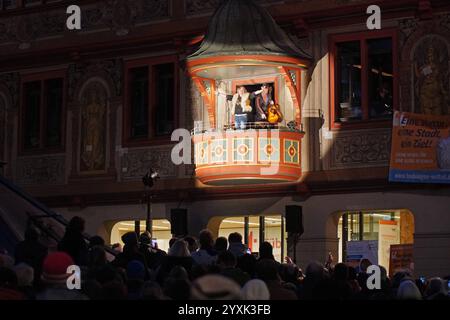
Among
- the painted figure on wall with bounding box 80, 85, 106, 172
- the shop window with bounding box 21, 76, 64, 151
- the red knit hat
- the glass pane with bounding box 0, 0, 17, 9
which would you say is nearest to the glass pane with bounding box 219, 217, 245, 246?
the painted figure on wall with bounding box 80, 85, 106, 172

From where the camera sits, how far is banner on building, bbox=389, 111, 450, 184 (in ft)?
89.4

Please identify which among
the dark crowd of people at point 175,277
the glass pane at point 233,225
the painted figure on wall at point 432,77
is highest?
the painted figure on wall at point 432,77

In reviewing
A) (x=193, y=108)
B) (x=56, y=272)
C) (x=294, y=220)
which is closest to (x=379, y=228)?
(x=294, y=220)

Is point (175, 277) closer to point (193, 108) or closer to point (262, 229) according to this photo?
point (193, 108)

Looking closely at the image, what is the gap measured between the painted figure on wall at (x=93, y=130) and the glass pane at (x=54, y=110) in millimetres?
1095

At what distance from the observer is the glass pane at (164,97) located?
31.8 meters

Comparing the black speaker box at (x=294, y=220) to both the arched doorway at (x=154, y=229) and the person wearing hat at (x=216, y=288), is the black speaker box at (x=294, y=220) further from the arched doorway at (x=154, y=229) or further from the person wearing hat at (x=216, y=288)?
the person wearing hat at (x=216, y=288)

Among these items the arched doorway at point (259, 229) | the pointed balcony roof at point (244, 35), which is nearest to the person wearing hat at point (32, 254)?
the pointed balcony roof at point (244, 35)

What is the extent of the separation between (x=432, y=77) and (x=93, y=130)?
9635mm

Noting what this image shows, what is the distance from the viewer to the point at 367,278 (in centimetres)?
1881

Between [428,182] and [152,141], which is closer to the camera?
[428,182]
